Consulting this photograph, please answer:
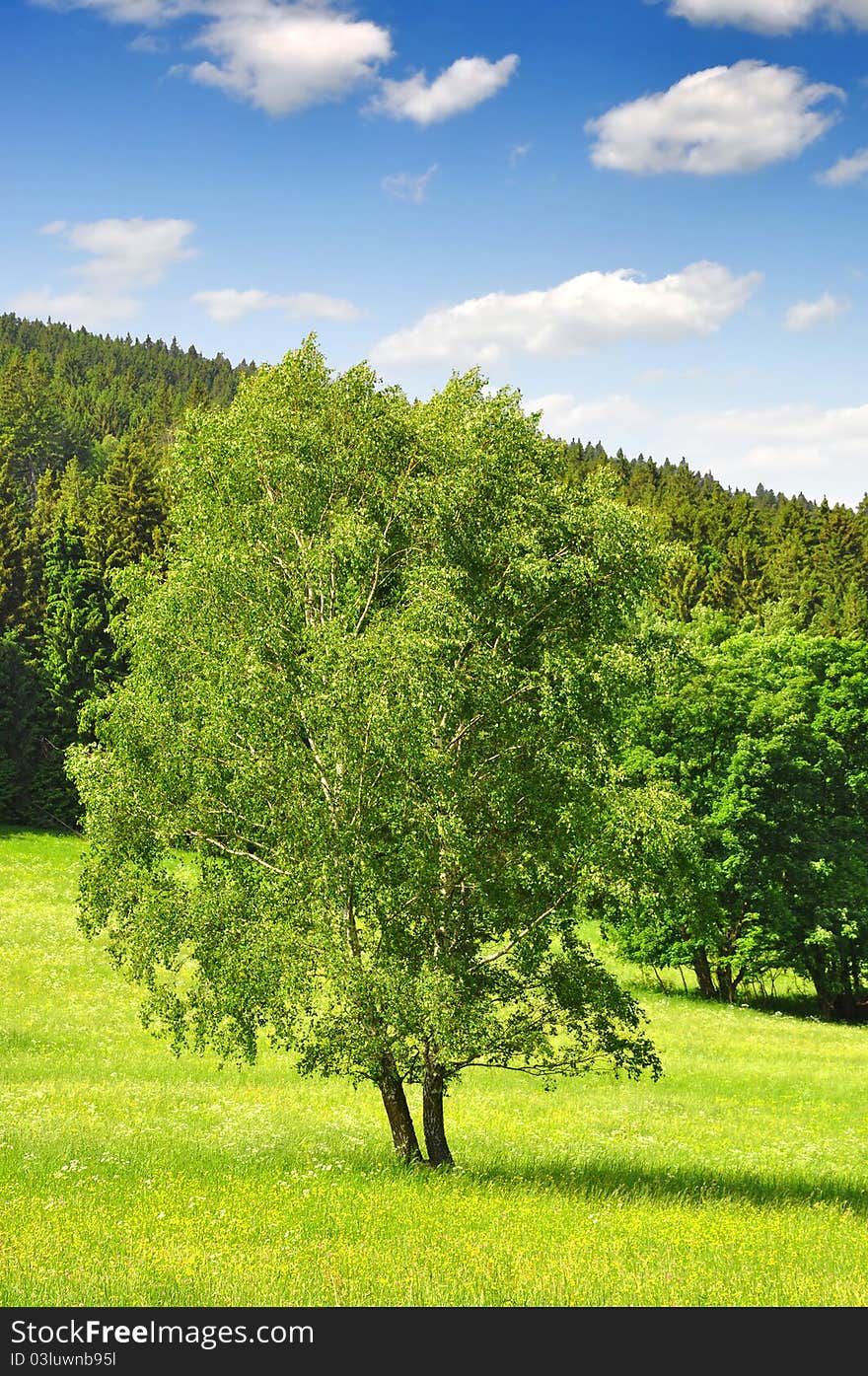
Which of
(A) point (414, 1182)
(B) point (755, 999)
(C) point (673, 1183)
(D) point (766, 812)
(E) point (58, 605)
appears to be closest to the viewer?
(A) point (414, 1182)

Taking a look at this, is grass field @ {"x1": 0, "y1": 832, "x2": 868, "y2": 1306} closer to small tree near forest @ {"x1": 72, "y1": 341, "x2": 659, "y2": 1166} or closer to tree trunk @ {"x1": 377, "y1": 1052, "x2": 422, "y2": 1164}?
tree trunk @ {"x1": 377, "y1": 1052, "x2": 422, "y2": 1164}

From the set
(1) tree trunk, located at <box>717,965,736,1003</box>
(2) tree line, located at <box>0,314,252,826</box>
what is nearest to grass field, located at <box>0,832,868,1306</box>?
(1) tree trunk, located at <box>717,965,736,1003</box>

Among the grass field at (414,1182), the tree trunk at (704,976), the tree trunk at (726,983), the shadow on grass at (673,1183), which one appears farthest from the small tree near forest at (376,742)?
the tree trunk at (726,983)

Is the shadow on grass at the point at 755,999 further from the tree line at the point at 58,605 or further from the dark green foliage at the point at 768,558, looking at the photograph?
the dark green foliage at the point at 768,558

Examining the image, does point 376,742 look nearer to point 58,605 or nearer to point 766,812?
point 766,812

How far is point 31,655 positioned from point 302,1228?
5986 cm

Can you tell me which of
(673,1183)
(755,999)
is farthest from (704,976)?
(673,1183)

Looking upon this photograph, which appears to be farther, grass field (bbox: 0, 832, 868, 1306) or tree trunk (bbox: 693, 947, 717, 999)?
tree trunk (bbox: 693, 947, 717, 999)

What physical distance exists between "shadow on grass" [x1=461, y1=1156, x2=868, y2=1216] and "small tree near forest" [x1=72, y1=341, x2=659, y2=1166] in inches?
64.8

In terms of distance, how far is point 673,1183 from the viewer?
17672 millimetres

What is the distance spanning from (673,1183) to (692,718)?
28.4 metres

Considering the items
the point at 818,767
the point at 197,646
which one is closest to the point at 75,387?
the point at 818,767

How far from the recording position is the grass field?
1104cm

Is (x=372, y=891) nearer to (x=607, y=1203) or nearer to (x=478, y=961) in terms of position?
(x=478, y=961)
